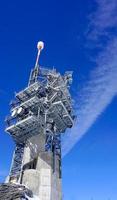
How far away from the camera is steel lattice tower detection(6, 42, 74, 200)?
54.9 m

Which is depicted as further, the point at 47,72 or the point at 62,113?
the point at 47,72

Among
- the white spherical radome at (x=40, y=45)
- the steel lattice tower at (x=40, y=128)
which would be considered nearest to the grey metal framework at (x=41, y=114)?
the steel lattice tower at (x=40, y=128)

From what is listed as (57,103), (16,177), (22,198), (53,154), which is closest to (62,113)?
(57,103)

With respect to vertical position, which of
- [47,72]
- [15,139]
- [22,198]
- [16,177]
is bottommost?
[22,198]

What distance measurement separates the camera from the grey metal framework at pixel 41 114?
6075 centimetres

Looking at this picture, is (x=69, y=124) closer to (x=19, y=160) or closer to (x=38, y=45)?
(x=19, y=160)

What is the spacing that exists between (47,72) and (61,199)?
89.1 feet

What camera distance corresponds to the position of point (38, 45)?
232 ft

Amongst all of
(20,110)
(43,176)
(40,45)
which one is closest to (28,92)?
(20,110)

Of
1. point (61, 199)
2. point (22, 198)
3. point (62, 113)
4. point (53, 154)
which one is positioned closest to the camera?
point (22, 198)

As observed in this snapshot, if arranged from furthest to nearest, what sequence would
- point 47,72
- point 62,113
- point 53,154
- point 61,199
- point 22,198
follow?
point 47,72 → point 62,113 → point 53,154 → point 61,199 → point 22,198

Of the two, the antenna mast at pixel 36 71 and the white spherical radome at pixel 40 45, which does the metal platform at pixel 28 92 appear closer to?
the antenna mast at pixel 36 71

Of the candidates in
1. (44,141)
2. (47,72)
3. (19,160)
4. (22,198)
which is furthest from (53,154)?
(47,72)

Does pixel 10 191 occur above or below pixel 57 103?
below
